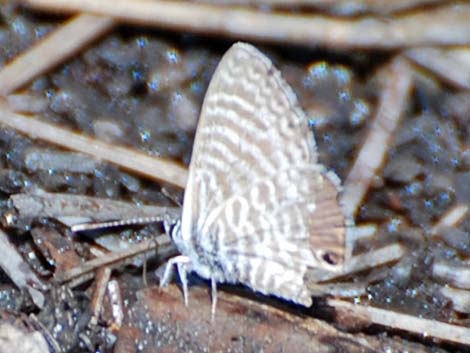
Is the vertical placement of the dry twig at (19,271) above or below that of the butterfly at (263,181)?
below

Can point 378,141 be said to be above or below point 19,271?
above

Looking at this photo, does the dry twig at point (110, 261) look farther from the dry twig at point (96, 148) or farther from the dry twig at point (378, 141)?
the dry twig at point (378, 141)

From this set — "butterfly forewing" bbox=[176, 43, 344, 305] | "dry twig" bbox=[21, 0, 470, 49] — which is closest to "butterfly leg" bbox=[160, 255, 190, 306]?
"butterfly forewing" bbox=[176, 43, 344, 305]

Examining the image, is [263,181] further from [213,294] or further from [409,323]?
[409,323]

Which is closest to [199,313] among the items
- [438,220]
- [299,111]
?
[299,111]

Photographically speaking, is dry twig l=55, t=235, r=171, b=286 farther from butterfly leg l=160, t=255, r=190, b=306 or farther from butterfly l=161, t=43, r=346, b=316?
butterfly l=161, t=43, r=346, b=316

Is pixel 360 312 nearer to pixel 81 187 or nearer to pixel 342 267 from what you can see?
pixel 342 267

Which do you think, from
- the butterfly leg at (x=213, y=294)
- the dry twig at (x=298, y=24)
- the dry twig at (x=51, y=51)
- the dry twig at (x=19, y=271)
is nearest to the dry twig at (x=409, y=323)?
the butterfly leg at (x=213, y=294)

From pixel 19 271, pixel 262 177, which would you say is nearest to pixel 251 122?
pixel 262 177
